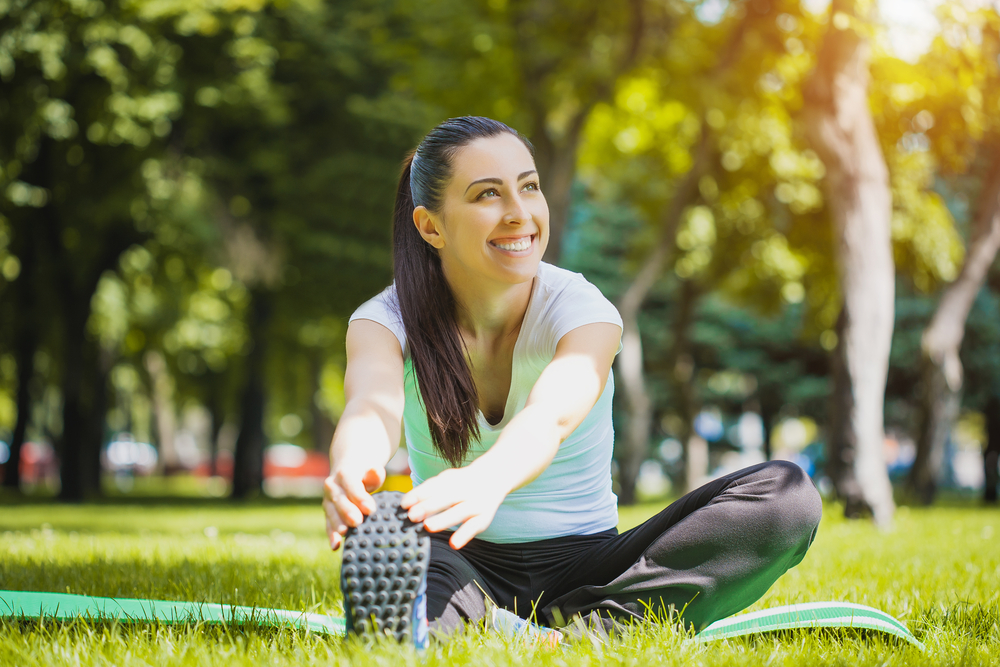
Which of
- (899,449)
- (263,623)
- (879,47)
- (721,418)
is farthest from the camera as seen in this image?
(899,449)

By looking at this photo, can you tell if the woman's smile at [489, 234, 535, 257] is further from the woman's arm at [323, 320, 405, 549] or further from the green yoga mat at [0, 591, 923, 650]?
the green yoga mat at [0, 591, 923, 650]

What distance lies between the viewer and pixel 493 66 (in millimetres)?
11648

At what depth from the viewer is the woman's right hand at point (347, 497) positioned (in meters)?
2.14

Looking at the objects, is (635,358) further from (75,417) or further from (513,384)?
(513,384)

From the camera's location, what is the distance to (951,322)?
12.8m

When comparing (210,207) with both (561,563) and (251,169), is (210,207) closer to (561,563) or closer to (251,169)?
(251,169)

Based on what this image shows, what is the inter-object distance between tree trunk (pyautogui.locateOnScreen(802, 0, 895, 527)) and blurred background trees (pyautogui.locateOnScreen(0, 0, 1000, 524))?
0.03 meters

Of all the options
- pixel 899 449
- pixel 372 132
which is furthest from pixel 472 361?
pixel 899 449

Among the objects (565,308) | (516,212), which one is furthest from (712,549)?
(516,212)

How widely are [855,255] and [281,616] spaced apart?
7723 mm

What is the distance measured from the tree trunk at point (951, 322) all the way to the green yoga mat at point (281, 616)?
36.4 ft

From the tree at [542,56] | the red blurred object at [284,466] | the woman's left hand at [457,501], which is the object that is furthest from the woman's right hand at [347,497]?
the red blurred object at [284,466]

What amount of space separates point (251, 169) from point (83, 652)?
13.9m

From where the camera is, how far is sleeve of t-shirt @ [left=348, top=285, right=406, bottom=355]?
2.91m
